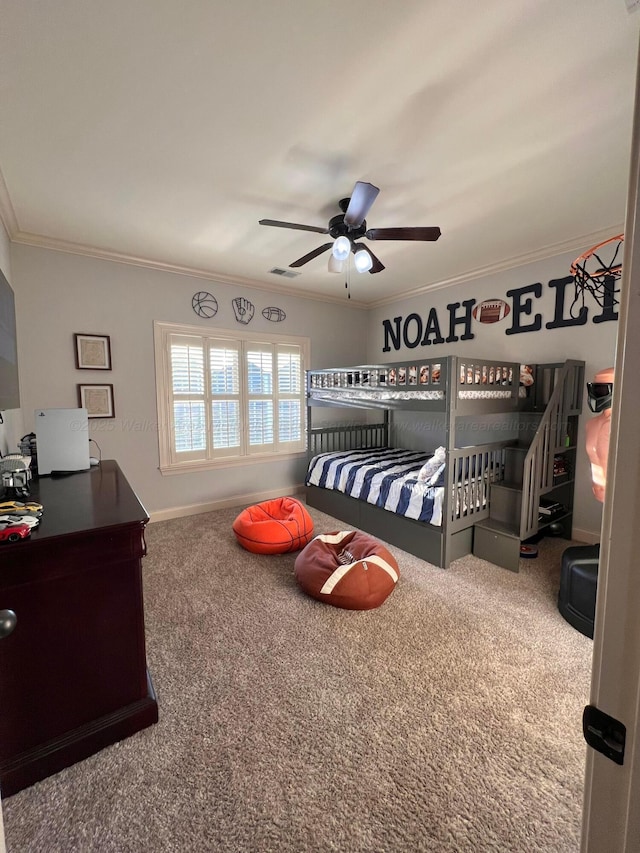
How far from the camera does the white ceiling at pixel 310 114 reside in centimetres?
133

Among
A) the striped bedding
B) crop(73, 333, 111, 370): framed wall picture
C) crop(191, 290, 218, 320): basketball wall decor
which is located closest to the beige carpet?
the striped bedding

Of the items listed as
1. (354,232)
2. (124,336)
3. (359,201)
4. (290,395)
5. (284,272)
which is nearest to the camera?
(359,201)

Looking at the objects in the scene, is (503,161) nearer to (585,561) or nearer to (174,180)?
(174,180)

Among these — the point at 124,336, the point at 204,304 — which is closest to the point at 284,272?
the point at 204,304

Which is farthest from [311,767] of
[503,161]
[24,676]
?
[503,161]

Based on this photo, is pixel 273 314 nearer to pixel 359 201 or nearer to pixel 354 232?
pixel 354 232

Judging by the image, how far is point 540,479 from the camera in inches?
115

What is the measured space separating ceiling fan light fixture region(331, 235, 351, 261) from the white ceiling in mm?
323

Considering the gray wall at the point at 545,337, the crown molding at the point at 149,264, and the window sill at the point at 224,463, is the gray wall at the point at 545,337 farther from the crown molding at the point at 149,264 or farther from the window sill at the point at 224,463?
the window sill at the point at 224,463

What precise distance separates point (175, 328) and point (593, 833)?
4124 millimetres

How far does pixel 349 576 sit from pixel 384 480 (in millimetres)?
1167

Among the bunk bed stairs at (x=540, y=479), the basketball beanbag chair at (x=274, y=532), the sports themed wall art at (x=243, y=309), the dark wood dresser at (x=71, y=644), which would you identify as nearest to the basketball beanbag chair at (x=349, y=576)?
the basketball beanbag chair at (x=274, y=532)

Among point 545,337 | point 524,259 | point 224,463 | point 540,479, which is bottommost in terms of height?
point 224,463

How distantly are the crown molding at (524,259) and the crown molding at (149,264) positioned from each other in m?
1.15
